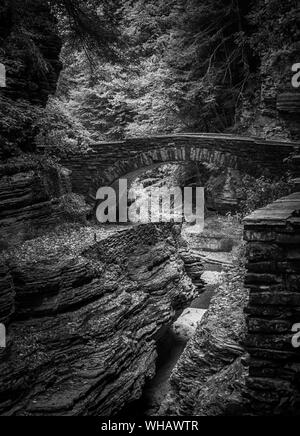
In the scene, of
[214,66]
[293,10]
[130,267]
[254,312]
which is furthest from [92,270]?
[214,66]

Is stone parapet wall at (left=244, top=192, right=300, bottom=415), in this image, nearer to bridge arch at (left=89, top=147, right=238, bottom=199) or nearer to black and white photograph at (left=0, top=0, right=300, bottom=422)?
black and white photograph at (left=0, top=0, right=300, bottom=422)

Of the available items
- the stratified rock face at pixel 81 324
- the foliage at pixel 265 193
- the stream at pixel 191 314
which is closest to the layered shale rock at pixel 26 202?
the stratified rock face at pixel 81 324

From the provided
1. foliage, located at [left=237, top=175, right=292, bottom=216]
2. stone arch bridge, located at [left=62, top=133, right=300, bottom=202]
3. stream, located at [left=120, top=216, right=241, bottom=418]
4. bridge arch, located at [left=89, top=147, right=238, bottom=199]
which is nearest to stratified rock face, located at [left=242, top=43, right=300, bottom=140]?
stone arch bridge, located at [left=62, top=133, right=300, bottom=202]

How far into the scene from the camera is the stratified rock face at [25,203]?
8.59 metres

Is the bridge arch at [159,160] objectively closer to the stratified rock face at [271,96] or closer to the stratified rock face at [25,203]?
the stratified rock face at [271,96]

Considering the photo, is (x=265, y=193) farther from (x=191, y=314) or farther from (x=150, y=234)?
(x=191, y=314)

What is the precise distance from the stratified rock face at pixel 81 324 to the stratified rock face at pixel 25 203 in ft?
1.45

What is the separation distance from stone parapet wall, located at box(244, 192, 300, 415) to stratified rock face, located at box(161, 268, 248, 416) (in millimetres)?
534

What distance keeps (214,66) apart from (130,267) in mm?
10795

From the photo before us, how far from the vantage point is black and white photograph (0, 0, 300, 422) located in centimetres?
485

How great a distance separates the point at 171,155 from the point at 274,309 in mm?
9401

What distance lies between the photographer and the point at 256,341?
4.66 meters

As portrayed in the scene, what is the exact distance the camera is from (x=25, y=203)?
9.11 meters

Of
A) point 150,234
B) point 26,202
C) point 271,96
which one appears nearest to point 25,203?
point 26,202
